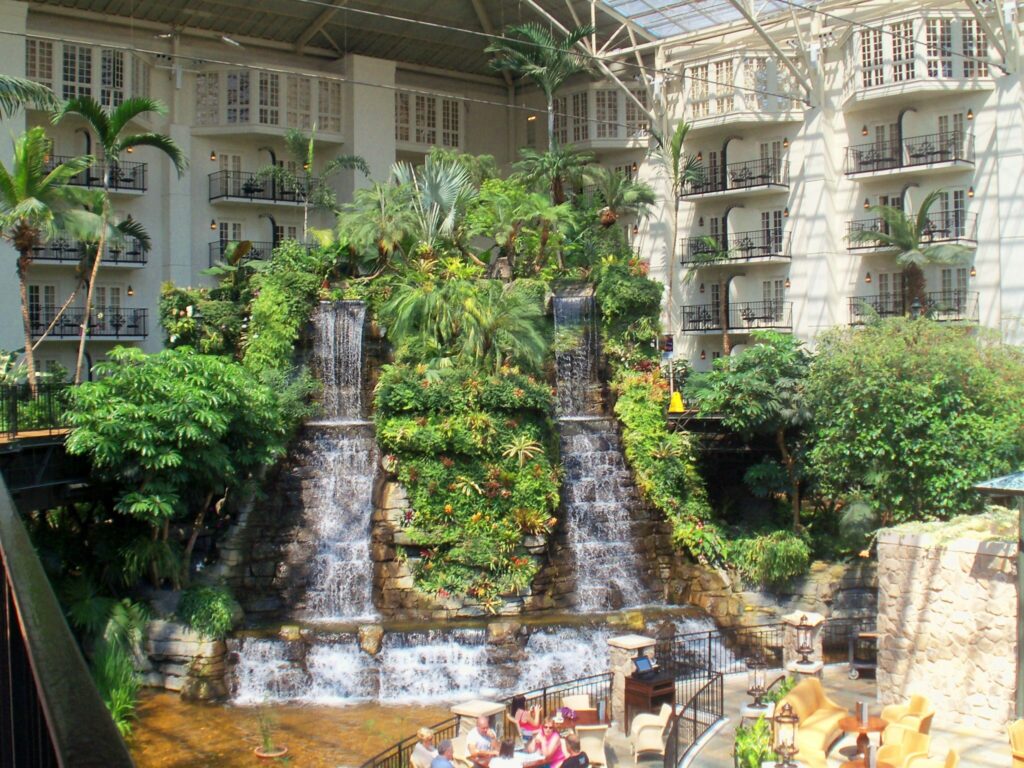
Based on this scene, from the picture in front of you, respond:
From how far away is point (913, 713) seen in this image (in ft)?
42.9

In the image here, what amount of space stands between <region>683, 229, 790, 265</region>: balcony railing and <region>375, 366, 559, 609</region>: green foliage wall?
13.5 m

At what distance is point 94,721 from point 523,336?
77.9ft

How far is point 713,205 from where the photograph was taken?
38344mm

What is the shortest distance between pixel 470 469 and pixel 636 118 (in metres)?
20.9

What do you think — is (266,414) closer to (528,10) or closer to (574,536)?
(574,536)

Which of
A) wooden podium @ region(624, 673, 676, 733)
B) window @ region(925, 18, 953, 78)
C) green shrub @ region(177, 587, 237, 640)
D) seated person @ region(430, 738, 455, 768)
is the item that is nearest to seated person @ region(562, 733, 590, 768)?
seated person @ region(430, 738, 455, 768)

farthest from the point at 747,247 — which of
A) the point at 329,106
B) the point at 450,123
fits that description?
the point at 329,106

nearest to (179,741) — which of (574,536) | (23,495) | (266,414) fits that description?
(23,495)

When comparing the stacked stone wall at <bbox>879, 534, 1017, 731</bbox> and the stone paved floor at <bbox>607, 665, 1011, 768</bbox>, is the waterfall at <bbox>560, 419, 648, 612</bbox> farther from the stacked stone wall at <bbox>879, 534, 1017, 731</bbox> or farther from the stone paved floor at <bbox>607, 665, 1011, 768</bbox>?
the stacked stone wall at <bbox>879, 534, 1017, 731</bbox>

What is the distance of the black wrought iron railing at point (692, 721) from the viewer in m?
12.2

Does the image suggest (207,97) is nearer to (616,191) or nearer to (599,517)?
(616,191)

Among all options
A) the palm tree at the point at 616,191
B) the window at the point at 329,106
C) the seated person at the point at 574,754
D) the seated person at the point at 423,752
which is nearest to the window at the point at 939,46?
the palm tree at the point at 616,191

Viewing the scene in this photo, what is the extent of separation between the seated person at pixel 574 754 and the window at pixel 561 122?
1219 inches

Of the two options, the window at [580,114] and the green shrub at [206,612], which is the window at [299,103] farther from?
the green shrub at [206,612]
